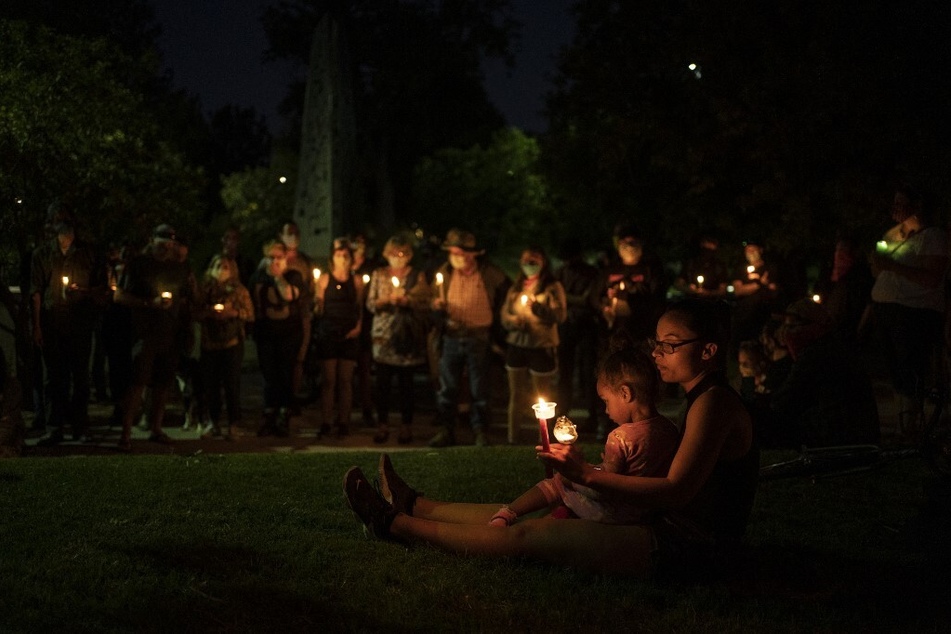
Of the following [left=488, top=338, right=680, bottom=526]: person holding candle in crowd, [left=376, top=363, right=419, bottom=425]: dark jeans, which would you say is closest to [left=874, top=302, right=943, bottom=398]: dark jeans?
[left=376, top=363, right=419, bottom=425]: dark jeans

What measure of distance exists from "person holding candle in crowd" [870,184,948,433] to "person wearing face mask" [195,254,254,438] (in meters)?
6.50

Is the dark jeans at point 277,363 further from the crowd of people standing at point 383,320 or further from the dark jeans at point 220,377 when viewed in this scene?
the dark jeans at point 220,377

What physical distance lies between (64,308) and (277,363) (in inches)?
93.5

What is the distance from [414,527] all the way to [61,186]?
8.47 meters

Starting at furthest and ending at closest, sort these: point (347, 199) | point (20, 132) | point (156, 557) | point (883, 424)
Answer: point (347, 199) → point (883, 424) → point (20, 132) → point (156, 557)

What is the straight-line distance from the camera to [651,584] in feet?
→ 18.1

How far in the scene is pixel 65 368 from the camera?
11.1 metres

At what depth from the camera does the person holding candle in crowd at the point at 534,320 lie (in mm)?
11375

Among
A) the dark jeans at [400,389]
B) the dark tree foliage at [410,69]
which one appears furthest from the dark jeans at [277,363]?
the dark tree foliage at [410,69]

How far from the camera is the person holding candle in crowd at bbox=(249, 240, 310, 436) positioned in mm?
12086

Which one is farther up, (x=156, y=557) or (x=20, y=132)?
(x=20, y=132)

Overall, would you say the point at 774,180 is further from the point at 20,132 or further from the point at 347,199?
the point at 20,132

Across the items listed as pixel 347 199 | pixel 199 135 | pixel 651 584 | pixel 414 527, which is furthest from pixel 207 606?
pixel 199 135

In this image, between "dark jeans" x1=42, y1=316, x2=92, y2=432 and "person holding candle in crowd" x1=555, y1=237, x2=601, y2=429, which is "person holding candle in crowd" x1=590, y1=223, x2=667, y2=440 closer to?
"person holding candle in crowd" x1=555, y1=237, x2=601, y2=429
